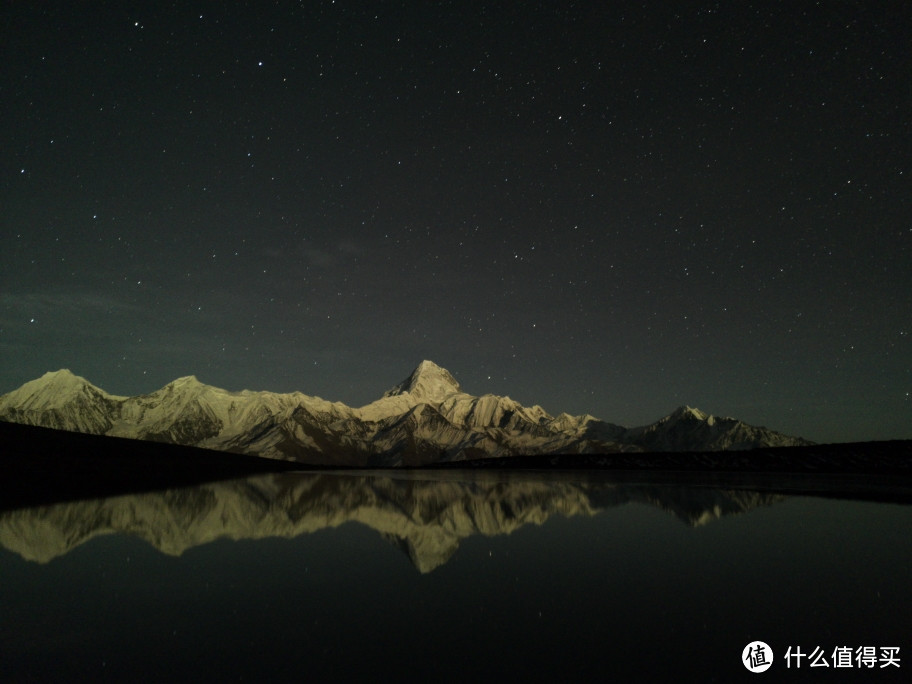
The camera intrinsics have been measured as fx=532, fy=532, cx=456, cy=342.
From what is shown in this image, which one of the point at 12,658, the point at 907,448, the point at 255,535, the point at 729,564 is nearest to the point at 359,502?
the point at 255,535

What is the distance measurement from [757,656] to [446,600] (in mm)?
5956

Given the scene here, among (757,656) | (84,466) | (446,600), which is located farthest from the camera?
(84,466)

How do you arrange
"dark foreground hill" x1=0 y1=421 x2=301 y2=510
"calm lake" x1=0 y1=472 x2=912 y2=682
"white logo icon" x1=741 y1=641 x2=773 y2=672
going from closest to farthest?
"calm lake" x1=0 y1=472 x2=912 y2=682
"white logo icon" x1=741 y1=641 x2=773 y2=672
"dark foreground hill" x1=0 y1=421 x2=301 y2=510

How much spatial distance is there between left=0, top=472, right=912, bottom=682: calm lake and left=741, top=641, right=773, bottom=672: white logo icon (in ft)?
0.35

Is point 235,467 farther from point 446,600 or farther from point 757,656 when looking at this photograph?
point 757,656

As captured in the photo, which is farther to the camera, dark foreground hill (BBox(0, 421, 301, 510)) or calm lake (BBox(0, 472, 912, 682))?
dark foreground hill (BBox(0, 421, 301, 510))

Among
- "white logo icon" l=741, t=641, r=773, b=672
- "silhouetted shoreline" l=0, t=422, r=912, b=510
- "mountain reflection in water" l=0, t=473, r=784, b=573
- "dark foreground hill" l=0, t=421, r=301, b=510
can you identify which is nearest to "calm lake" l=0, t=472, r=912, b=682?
"white logo icon" l=741, t=641, r=773, b=672

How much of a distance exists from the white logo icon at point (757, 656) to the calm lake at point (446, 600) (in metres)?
0.11

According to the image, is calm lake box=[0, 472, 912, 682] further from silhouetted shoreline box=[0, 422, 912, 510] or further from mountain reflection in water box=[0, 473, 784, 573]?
silhouetted shoreline box=[0, 422, 912, 510]

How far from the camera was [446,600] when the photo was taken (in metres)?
11.7

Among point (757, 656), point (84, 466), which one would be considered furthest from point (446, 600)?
point (84, 466)

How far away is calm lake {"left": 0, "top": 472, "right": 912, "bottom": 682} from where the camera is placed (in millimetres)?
8180

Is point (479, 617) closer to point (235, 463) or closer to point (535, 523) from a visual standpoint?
point (535, 523)

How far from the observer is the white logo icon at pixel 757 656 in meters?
8.29
